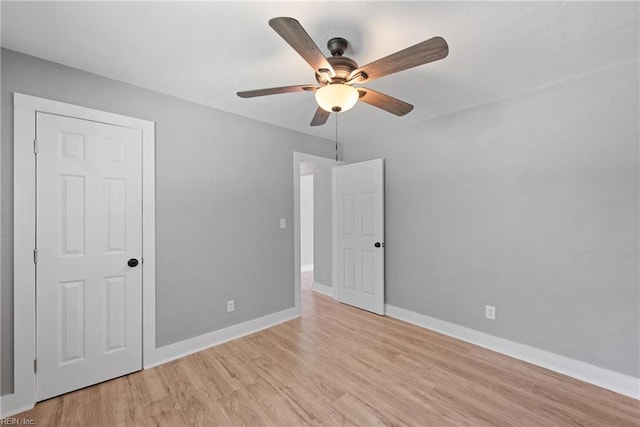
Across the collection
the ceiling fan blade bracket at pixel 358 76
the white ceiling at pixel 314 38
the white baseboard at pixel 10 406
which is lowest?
the white baseboard at pixel 10 406

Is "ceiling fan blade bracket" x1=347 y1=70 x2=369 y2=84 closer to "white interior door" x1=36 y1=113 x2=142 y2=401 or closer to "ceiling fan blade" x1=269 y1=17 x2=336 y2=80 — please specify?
"ceiling fan blade" x1=269 y1=17 x2=336 y2=80

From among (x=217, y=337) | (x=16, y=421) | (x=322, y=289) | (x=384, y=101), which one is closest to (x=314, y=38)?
(x=384, y=101)

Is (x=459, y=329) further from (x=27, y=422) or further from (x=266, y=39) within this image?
(x=27, y=422)

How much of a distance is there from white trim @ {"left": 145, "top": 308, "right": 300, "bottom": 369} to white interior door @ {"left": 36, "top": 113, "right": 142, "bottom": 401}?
188mm

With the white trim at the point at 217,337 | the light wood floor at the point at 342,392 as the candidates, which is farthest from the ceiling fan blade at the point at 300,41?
the white trim at the point at 217,337

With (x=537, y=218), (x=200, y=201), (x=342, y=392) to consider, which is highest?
(x=200, y=201)

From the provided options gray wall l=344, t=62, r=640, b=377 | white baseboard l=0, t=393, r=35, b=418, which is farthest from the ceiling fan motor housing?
white baseboard l=0, t=393, r=35, b=418

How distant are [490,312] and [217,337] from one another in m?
2.70

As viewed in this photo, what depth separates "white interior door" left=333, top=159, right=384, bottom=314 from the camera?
138 inches

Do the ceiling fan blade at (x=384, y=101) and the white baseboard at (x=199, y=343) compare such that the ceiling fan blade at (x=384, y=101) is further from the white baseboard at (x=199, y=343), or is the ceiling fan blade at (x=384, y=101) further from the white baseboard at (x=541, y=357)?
the white baseboard at (x=199, y=343)

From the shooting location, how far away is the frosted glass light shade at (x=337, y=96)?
154 centimetres

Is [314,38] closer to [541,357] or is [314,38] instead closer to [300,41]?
[300,41]

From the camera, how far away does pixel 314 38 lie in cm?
167

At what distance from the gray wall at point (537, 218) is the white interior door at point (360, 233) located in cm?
33
